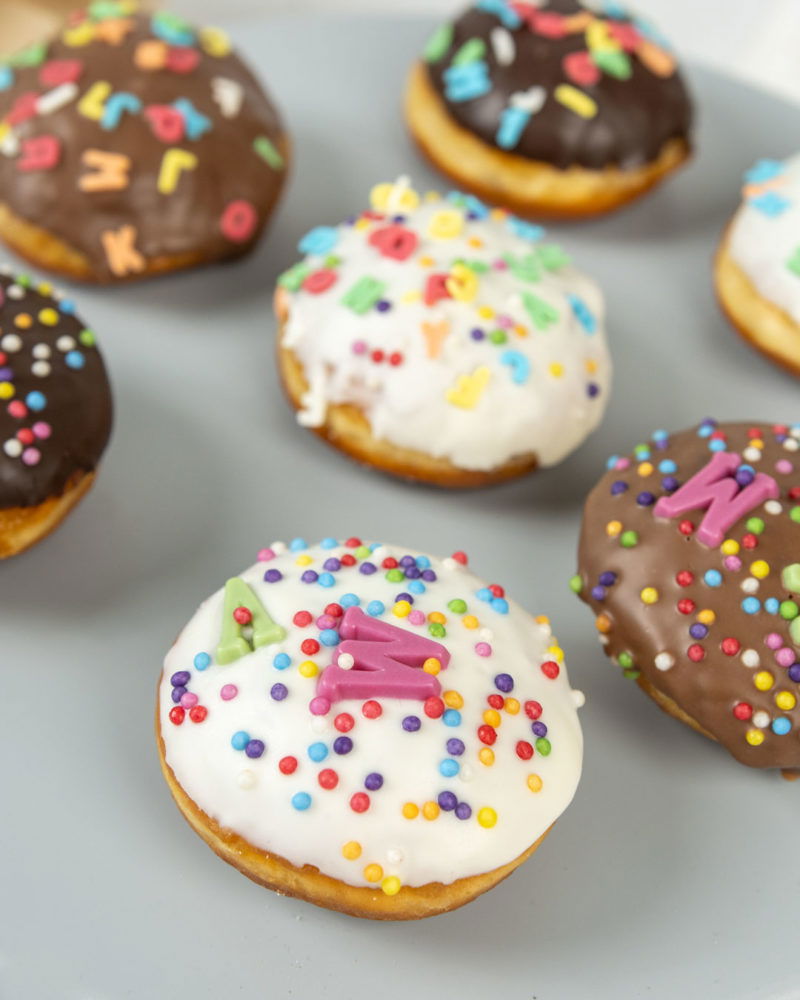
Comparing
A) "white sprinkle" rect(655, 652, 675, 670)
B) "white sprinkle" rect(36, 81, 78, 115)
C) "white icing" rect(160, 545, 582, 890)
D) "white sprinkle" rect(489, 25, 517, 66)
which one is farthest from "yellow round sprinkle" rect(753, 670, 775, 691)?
"white sprinkle" rect(36, 81, 78, 115)

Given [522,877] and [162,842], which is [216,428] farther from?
[522,877]

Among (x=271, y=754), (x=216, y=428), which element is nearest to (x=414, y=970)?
(x=271, y=754)

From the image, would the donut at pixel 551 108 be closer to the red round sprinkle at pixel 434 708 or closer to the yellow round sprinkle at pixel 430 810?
the red round sprinkle at pixel 434 708

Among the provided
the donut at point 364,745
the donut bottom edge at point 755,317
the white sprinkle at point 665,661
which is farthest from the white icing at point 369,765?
the donut bottom edge at point 755,317

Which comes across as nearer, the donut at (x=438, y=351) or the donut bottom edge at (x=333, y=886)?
the donut bottom edge at (x=333, y=886)

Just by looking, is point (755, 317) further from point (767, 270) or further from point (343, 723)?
point (343, 723)

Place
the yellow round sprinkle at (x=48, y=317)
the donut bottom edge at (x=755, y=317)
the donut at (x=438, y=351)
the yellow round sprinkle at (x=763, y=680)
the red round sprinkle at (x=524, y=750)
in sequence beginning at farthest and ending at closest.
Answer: the donut bottom edge at (x=755, y=317) < the donut at (x=438, y=351) < the yellow round sprinkle at (x=48, y=317) < the yellow round sprinkle at (x=763, y=680) < the red round sprinkle at (x=524, y=750)
